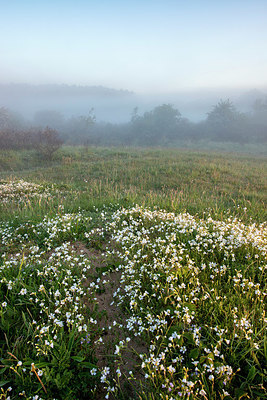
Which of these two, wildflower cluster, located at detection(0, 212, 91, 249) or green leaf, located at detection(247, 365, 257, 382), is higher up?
wildflower cluster, located at detection(0, 212, 91, 249)

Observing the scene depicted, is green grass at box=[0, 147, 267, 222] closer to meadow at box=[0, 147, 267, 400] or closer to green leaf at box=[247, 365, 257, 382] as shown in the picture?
meadow at box=[0, 147, 267, 400]

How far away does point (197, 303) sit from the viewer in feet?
11.1

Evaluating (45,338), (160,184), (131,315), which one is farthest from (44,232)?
(160,184)

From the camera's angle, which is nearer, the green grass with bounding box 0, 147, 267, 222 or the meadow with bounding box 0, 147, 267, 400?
the meadow with bounding box 0, 147, 267, 400

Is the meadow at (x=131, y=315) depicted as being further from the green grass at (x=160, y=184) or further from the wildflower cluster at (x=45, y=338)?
the green grass at (x=160, y=184)

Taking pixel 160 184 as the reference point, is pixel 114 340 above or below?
below

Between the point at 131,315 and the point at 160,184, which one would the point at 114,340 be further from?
the point at 160,184

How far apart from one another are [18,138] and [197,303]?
119 feet

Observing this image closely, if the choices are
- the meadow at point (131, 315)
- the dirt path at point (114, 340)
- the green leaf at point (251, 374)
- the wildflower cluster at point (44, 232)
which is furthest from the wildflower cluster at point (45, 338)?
the green leaf at point (251, 374)

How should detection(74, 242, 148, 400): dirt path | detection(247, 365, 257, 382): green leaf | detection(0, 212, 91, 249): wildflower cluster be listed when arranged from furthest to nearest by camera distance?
detection(0, 212, 91, 249): wildflower cluster, detection(74, 242, 148, 400): dirt path, detection(247, 365, 257, 382): green leaf

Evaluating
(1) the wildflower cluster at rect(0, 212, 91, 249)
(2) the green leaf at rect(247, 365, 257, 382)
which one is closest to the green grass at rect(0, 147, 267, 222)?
(1) the wildflower cluster at rect(0, 212, 91, 249)

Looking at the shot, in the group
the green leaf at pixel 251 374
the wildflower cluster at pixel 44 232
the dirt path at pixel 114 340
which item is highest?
the wildflower cluster at pixel 44 232

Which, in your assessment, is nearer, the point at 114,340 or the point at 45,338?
the point at 45,338

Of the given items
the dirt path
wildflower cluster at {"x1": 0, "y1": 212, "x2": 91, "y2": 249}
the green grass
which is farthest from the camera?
the green grass
